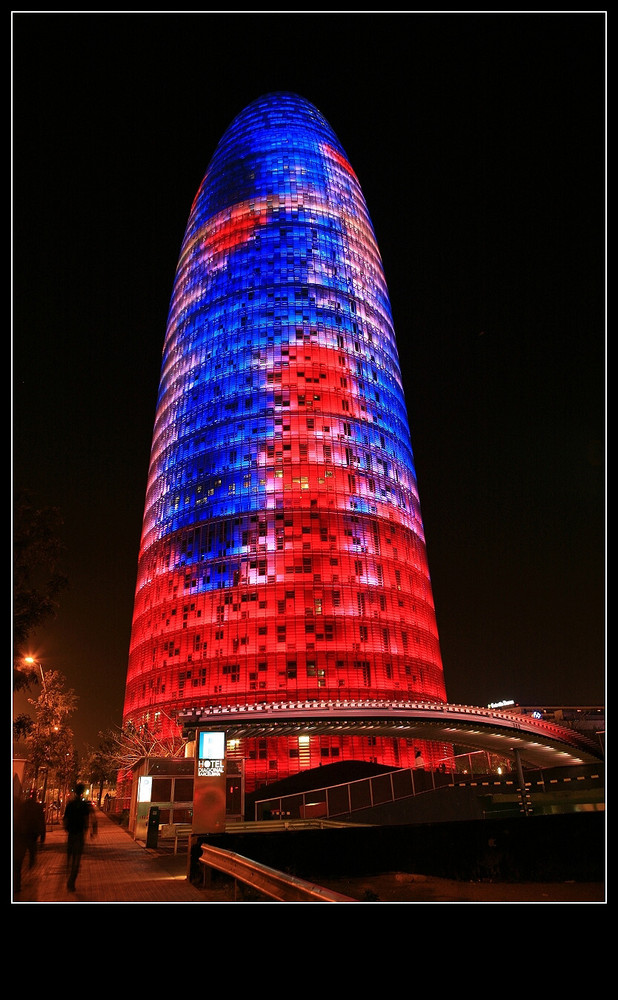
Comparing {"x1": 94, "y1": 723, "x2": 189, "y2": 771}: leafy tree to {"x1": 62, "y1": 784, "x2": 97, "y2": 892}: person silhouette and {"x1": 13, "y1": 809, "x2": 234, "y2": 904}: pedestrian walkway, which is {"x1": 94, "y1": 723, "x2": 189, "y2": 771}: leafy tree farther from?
{"x1": 62, "y1": 784, "x2": 97, "y2": 892}: person silhouette

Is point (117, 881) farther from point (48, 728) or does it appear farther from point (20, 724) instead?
point (48, 728)

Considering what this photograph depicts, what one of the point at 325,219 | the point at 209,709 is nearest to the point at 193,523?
the point at 209,709

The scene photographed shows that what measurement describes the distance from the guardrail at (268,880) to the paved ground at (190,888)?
2.06 ft

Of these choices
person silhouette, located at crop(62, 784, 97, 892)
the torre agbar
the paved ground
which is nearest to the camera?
the paved ground

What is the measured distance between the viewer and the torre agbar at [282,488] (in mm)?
91188

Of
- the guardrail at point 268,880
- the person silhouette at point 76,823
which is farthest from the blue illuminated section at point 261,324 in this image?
the guardrail at point 268,880

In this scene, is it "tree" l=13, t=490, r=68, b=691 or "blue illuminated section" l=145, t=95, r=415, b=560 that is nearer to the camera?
"tree" l=13, t=490, r=68, b=691

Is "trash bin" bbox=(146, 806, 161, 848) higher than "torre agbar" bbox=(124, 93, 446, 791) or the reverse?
the reverse

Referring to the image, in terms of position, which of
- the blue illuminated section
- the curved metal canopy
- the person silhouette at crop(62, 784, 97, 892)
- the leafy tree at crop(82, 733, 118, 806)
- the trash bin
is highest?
the blue illuminated section

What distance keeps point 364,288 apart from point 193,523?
54731mm

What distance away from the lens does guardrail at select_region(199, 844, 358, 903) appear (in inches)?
305

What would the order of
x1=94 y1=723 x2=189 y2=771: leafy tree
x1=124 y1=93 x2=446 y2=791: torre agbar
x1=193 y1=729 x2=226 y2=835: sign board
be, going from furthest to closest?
x1=124 y1=93 x2=446 y2=791: torre agbar
x1=94 y1=723 x2=189 y2=771: leafy tree
x1=193 y1=729 x2=226 y2=835: sign board

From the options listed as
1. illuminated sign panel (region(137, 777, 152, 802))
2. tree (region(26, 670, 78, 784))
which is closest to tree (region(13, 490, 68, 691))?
illuminated sign panel (region(137, 777, 152, 802))

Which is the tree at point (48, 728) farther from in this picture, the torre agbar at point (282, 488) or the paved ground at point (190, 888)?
the paved ground at point (190, 888)
